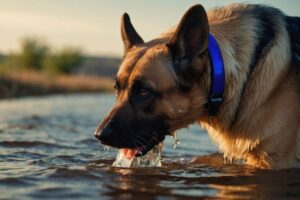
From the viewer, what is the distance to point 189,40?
5383 millimetres

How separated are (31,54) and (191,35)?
32.4 metres

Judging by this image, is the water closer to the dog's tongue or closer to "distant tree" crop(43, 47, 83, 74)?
the dog's tongue

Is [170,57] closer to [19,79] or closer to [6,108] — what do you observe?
[6,108]


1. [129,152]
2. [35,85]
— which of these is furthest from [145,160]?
[35,85]

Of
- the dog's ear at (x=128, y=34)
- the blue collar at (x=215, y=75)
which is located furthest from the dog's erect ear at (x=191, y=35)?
the dog's ear at (x=128, y=34)

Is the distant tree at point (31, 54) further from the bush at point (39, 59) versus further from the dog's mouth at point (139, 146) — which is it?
the dog's mouth at point (139, 146)

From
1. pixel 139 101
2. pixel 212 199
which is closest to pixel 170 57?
pixel 139 101

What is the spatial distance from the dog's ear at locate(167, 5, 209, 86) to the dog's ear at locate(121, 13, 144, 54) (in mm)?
738

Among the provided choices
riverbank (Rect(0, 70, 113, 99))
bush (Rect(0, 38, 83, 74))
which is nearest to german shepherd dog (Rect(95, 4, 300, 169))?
riverbank (Rect(0, 70, 113, 99))

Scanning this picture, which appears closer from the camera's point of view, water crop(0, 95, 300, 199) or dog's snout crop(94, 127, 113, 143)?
water crop(0, 95, 300, 199)

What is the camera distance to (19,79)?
22156 millimetres

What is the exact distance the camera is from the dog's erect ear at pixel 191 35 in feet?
17.3

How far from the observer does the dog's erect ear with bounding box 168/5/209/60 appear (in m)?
5.26

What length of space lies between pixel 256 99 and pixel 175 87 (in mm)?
859
